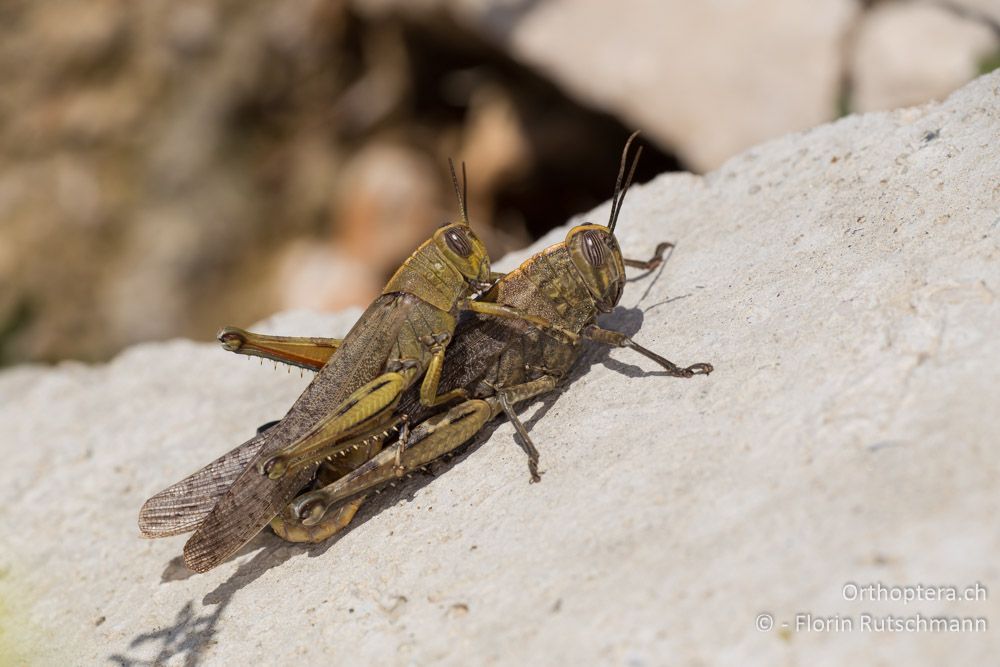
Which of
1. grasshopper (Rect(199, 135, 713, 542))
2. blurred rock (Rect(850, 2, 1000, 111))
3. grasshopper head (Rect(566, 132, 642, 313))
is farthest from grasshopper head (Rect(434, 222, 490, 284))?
blurred rock (Rect(850, 2, 1000, 111))

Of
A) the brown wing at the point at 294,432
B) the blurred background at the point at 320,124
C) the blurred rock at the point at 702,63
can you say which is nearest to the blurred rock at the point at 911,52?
the blurred background at the point at 320,124

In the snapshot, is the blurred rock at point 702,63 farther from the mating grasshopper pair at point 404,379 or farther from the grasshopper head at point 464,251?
the grasshopper head at point 464,251

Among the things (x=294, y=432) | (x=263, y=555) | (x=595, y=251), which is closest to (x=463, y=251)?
(x=595, y=251)

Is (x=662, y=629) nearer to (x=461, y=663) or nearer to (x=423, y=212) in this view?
(x=461, y=663)

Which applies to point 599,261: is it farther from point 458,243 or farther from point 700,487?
point 700,487

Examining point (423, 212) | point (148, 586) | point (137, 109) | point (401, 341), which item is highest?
point (137, 109)

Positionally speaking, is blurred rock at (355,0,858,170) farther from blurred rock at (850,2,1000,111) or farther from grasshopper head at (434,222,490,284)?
grasshopper head at (434,222,490,284)

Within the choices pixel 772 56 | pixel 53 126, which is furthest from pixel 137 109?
pixel 772 56
